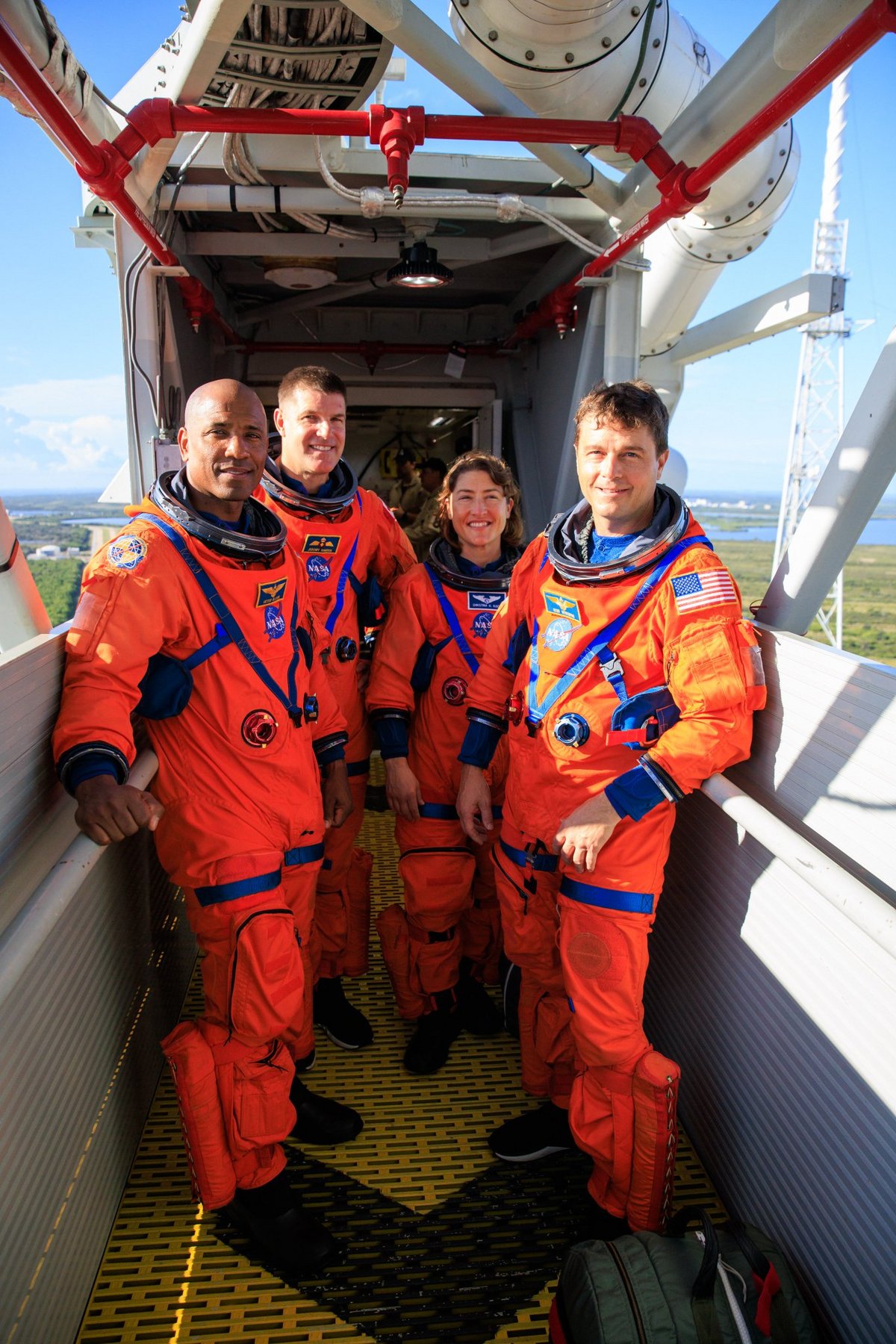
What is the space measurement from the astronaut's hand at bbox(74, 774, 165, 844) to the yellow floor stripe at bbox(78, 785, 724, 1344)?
103cm

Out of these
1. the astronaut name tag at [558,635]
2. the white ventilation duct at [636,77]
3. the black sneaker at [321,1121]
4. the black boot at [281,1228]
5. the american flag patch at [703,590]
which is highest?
the white ventilation duct at [636,77]

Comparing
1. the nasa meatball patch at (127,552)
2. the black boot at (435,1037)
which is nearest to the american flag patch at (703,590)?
the nasa meatball patch at (127,552)

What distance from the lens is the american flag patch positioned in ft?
5.73

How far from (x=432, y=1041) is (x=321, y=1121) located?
42cm

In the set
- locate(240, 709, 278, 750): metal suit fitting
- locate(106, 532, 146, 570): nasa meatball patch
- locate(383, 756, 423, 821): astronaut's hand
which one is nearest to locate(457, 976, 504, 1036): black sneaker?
locate(383, 756, 423, 821): astronaut's hand

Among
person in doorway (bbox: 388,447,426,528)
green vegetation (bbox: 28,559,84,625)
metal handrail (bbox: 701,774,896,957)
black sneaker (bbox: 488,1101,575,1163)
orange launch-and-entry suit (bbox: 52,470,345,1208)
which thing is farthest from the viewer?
green vegetation (bbox: 28,559,84,625)

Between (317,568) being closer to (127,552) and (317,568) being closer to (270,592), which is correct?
(270,592)

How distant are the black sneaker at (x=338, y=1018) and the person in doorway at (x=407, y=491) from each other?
4.55m

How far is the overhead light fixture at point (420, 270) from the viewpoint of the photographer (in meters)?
3.71

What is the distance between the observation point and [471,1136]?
7.20 feet

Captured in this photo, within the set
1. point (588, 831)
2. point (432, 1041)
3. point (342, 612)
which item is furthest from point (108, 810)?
point (432, 1041)

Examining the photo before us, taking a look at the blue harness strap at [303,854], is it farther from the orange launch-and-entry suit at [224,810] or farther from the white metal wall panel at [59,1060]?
the white metal wall panel at [59,1060]

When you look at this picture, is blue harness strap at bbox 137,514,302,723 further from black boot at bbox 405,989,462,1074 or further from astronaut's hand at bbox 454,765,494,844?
black boot at bbox 405,989,462,1074

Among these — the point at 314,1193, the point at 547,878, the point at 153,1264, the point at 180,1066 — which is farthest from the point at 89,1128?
the point at 547,878
